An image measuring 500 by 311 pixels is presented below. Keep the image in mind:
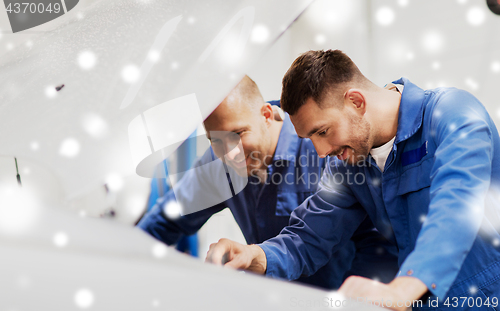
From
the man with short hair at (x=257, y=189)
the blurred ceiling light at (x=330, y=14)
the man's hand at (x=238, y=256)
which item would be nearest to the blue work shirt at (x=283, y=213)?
the man with short hair at (x=257, y=189)

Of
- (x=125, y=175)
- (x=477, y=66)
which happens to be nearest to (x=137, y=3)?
(x=125, y=175)

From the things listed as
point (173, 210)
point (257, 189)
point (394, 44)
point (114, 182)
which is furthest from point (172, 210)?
point (394, 44)

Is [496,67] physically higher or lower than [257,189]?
higher

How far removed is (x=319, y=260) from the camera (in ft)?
1.94

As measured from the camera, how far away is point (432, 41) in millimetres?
743

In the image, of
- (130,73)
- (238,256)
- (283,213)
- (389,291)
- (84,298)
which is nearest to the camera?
(84,298)

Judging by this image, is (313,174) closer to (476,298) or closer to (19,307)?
(476,298)

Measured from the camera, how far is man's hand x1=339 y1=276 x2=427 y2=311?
27 cm

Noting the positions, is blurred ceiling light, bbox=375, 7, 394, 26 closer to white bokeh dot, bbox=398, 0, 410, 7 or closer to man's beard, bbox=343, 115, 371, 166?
white bokeh dot, bbox=398, 0, 410, 7

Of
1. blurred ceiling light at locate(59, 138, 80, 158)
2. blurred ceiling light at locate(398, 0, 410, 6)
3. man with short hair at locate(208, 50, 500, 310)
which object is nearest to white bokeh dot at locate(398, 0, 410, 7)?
blurred ceiling light at locate(398, 0, 410, 6)

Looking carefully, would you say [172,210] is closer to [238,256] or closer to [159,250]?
[238,256]

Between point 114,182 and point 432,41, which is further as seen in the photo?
point 432,41

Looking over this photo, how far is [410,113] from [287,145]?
0.25 m

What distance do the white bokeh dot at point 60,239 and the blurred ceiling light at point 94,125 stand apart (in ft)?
0.52
